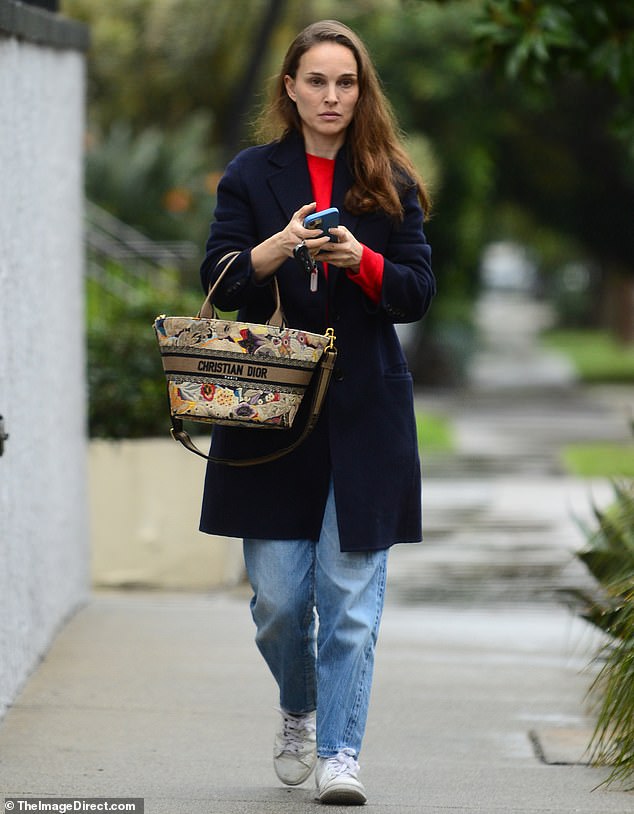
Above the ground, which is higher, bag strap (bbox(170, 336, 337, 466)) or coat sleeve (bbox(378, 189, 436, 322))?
coat sleeve (bbox(378, 189, 436, 322))

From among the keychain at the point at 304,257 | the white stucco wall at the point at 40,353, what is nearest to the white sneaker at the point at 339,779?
the keychain at the point at 304,257

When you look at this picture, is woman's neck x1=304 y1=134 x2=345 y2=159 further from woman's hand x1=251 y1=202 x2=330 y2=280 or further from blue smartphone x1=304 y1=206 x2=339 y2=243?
blue smartphone x1=304 y1=206 x2=339 y2=243

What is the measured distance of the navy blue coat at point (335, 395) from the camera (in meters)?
4.13

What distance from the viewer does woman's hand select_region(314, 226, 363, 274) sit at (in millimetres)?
3897

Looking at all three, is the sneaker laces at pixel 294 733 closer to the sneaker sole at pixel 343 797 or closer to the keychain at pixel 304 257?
the sneaker sole at pixel 343 797

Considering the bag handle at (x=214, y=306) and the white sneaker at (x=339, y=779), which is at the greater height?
the bag handle at (x=214, y=306)

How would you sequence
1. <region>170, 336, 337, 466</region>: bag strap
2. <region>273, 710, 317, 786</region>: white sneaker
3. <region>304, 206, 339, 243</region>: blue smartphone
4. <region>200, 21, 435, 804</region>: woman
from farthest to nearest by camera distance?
<region>273, 710, 317, 786</region>: white sneaker, <region>200, 21, 435, 804</region>: woman, <region>170, 336, 337, 466</region>: bag strap, <region>304, 206, 339, 243</region>: blue smartphone

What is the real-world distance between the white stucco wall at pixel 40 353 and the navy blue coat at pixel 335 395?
1281 mm

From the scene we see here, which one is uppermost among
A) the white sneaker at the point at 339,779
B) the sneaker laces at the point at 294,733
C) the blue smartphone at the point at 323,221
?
the blue smartphone at the point at 323,221

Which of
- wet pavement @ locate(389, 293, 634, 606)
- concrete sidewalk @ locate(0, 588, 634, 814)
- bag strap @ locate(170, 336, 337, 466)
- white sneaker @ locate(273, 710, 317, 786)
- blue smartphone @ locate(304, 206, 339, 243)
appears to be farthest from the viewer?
wet pavement @ locate(389, 293, 634, 606)

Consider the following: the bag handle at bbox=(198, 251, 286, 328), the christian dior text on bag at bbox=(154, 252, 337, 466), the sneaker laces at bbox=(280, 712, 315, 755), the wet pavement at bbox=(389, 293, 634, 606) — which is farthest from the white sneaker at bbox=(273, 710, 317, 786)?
the wet pavement at bbox=(389, 293, 634, 606)

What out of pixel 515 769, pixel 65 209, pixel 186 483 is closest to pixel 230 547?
pixel 186 483

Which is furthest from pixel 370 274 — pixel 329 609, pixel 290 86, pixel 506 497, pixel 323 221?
pixel 506 497

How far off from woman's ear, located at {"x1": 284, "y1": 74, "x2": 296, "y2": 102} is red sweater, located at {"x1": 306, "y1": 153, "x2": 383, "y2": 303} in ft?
0.54
